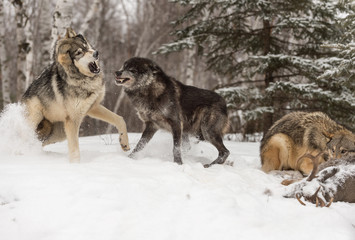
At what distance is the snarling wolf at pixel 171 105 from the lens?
15.4ft

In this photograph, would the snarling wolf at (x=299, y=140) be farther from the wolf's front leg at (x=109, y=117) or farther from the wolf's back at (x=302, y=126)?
the wolf's front leg at (x=109, y=117)

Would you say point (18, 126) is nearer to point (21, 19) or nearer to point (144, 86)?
point (144, 86)

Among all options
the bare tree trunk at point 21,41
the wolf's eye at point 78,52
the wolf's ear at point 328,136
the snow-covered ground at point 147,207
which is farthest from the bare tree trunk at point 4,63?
the wolf's ear at point 328,136

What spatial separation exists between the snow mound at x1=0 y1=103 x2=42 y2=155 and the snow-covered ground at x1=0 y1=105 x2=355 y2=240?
552 mm

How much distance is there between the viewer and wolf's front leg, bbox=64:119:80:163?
418 cm

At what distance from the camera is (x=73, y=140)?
4.23m

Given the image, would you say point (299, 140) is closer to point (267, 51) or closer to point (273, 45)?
point (267, 51)

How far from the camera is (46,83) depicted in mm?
4465

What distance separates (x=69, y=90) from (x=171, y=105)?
4.67 ft

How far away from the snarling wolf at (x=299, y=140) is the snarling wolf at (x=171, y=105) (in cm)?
70

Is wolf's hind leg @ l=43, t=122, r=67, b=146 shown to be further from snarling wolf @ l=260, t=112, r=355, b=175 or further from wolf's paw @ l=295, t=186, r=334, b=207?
wolf's paw @ l=295, t=186, r=334, b=207

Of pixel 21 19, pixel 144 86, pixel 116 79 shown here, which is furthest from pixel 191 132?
A: pixel 21 19

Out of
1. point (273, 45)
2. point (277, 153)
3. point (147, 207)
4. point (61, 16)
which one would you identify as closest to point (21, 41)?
point (61, 16)

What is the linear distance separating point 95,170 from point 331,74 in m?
4.29
